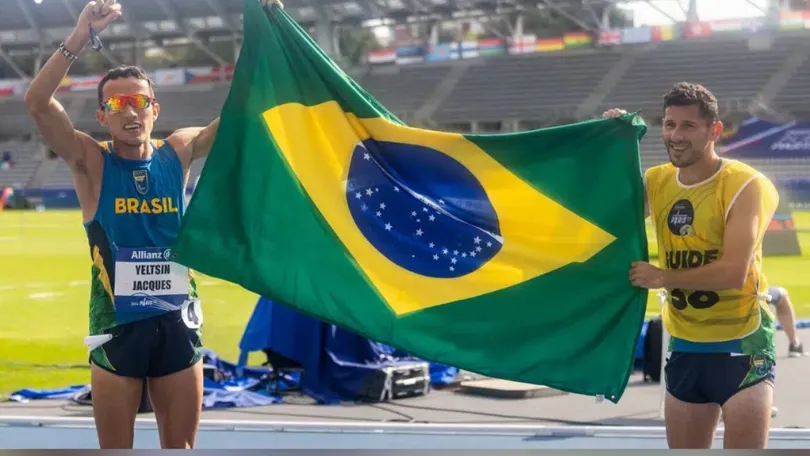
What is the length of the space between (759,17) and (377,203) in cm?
3629

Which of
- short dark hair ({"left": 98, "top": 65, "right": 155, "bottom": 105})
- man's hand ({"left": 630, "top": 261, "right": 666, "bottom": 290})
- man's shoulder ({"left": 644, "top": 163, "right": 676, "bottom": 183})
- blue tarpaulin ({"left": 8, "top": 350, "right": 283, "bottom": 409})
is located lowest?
blue tarpaulin ({"left": 8, "top": 350, "right": 283, "bottom": 409})

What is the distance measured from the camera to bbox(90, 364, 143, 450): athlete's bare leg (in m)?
3.35

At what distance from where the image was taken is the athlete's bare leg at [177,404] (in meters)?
3.44

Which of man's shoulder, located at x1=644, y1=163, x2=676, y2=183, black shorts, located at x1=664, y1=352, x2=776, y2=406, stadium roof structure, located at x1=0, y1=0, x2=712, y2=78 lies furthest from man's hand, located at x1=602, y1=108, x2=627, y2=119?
stadium roof structure, located at x1=0, y1=0, x2=712, y2=78

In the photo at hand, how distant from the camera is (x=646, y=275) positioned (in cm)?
343

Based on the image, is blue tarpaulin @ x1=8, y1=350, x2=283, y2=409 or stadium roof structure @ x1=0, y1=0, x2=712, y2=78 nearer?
blue tarpaulin @ x1=8, y1=350, x2=283, y2=409

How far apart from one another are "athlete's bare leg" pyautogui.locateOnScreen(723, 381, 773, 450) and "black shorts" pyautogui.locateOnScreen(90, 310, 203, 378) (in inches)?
68.3

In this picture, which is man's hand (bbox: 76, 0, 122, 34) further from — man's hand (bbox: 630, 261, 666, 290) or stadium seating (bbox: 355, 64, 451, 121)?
stadium seating (bbox: 355, 64, 451, 121)

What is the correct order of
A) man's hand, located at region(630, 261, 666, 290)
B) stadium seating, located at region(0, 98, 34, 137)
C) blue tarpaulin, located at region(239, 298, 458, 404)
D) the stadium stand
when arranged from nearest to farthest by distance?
man's hand, located at region(630, 261, 666, 290)
blue tarpaulin, located at region(239, 298, 458, 404)
the stadium stand
stadium seating, located at region(0, 98, 34, 137)

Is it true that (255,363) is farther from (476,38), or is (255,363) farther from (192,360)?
(476,38)

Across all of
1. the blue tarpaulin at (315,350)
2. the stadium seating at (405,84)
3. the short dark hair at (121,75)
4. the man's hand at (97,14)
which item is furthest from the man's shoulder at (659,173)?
the stadium seating at (405,84)

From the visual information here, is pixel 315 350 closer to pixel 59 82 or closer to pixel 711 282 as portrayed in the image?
pixel 59 82

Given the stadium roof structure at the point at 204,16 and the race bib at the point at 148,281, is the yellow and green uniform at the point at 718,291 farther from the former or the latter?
the stadium roof structure at the point at 204,16

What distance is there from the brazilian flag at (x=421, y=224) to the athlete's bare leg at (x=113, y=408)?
454mm
